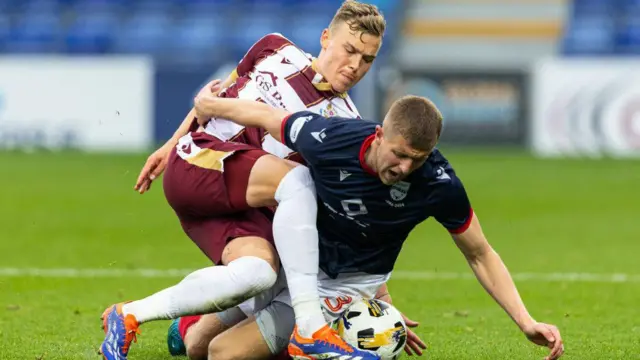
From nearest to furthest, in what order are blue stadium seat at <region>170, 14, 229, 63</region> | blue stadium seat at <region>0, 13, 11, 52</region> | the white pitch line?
the white pitch line → blue stadium seat at <region>170, 14, 229, 63</region> → blue stadium seat at <region>0, 13, 11, 52</region>

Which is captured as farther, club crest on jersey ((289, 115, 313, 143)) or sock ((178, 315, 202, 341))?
sock ((178, 315, 202, 341))

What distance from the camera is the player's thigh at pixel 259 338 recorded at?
536 centimetres

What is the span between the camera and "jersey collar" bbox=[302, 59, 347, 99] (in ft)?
18.8

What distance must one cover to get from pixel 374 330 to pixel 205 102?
1277 mm

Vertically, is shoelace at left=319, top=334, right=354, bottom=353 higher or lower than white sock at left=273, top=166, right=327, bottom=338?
lower

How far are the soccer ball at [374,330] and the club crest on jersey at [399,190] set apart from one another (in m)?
0.54

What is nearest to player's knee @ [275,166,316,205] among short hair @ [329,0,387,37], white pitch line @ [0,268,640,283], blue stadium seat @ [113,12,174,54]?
short hair @ [329,0,387,37]

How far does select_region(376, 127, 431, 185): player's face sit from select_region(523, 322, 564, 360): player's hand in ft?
2.70

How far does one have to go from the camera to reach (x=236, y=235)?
5.39 m

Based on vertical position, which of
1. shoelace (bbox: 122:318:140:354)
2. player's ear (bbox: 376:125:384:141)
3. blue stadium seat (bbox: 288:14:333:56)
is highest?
player's ear (bbox: 376:125:384:141)

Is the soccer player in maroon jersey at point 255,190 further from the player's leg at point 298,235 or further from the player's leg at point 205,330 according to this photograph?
the player's leg at point 205,330

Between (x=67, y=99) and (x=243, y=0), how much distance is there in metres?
7.69

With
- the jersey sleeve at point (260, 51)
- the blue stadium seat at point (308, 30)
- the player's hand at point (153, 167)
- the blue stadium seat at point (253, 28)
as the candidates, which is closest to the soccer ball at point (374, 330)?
the player's hand at point (153, 167)

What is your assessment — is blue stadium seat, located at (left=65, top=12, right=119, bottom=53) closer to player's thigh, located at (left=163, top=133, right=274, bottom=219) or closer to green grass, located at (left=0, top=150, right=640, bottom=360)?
green grass, located at (left=0, top=150, right=640, bottom=360)
